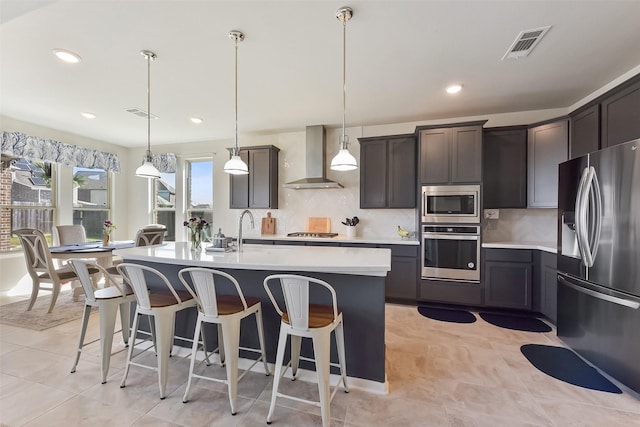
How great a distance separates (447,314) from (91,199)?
653 centimetres

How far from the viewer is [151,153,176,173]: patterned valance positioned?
5531 millimetres

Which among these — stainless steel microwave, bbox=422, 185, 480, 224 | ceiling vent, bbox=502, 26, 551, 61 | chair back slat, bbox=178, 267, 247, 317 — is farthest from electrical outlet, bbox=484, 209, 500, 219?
chair back slat, bbox=178, 267, 247, 317

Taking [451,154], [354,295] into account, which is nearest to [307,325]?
[354,295]

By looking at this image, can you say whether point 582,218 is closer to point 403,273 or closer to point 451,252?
point 451,252

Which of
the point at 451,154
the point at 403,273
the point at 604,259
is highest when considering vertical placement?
the point at 451,154

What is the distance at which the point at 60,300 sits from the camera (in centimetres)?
394

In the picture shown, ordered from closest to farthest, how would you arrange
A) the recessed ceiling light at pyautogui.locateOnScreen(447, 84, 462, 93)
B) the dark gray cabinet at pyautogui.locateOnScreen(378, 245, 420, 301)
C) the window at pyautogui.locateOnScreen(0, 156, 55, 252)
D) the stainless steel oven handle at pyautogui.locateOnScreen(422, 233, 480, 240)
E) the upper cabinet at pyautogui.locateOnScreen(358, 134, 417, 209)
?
the recessed ceiling light at pyautogui.locateOnScreen(447, 84, 462, 93) → the stainless steel oven handle at pyautogui.locateOnScreen(422, 233, 480, 240) → the dark gray cabinet at pyautogui.locateOnScreen(378, 245, 420, 301) → the upper cabinet at pyautogui.locateOnScreen(358, 134, 417, 209) → the window at pyautogui.locateOnScreen(0, 156, 55, 252)

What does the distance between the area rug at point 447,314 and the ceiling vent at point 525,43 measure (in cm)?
280

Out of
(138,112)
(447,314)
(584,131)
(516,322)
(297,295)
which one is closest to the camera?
(297,295)

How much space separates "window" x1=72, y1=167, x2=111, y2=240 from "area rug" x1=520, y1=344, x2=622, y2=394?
6.99 metres

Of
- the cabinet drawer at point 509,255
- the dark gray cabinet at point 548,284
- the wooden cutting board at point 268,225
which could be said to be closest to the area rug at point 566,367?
the dark gray cabinet at point 548,284

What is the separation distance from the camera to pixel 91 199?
536 cm

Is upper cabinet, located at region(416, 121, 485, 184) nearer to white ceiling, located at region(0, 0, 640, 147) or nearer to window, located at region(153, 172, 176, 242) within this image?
white ceiling, located at region(0, 0, 640, 147)

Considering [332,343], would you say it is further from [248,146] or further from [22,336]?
[248,146]
